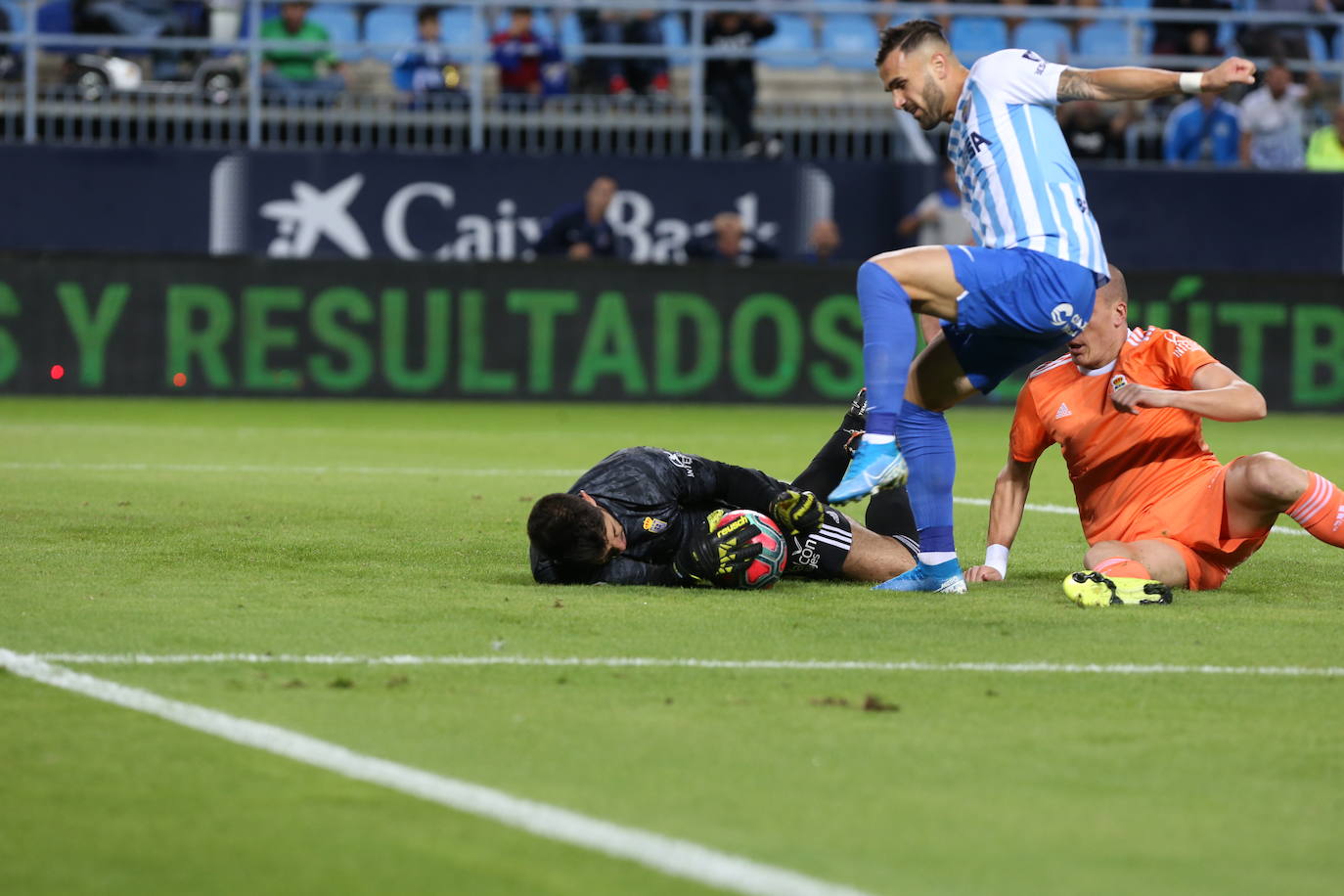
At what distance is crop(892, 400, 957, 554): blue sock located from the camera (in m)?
6.90

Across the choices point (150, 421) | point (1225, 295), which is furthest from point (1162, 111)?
point (150, 421)

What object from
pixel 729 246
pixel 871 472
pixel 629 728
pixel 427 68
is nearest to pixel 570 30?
pixel 427 68

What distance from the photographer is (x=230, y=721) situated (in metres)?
4.42

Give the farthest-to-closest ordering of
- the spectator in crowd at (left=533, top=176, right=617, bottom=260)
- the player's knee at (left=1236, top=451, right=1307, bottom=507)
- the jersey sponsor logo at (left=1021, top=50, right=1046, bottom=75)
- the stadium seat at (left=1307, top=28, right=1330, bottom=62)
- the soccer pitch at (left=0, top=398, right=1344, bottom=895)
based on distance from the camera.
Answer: the stadium seat at (left=1307, top=28, right=1330, bottom=62), the spectator in crowd at (left=533, top=176, right=617, bottom=260), the player's knee at (left=1236, top=451, right=1307, bottom=507), the jersey sponsor logo at (left=1021, top=50, right=1046, bottom=75), the soccer pitch at (left=0, top=398, right=1344, bottom=895)

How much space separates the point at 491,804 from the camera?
12.3 ft

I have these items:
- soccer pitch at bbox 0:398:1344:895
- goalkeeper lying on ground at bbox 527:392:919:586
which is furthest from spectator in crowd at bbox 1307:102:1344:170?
goalkeeper lying on ground at bbox 527:392:919:586

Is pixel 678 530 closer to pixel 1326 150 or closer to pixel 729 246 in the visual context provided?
pixel 729 246

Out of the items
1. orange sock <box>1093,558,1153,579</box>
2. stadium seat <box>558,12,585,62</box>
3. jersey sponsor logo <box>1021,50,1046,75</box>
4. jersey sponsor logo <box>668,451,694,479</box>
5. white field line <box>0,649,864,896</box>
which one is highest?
stadium seat <box>558,12,585,62</box>

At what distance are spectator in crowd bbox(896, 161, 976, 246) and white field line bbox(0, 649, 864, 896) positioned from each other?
16259 millimetres

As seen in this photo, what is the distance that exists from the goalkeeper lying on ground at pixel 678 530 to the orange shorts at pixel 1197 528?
36.5 inches

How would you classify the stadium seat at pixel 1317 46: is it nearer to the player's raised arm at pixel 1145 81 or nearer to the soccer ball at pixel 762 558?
the player's raised arm at pixel 1145 81

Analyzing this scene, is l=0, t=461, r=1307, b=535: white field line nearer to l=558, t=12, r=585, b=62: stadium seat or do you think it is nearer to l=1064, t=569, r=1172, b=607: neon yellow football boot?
l=1064, t=569, r=1172, b=607: neon yellow football boot

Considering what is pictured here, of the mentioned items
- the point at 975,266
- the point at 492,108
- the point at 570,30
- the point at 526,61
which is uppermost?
the point at 570,30

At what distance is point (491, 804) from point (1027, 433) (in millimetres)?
3944
